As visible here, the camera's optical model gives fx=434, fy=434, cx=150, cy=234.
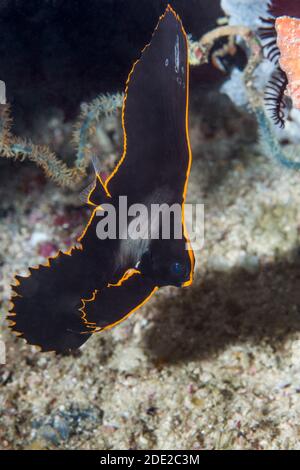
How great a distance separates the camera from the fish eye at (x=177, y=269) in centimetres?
196

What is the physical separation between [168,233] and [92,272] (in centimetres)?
44

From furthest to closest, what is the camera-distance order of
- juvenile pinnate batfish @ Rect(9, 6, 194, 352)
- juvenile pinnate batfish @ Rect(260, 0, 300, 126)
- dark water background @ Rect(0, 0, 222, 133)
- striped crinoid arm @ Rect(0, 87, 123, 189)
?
striped crinoid arm @ Rect(0, 87, 123, 189) → dark water background @ Rect(0, 0, 222, 133) → juvenile pinnate batfish @ Rect(260, 0, 300, 126) → juvenile pinnate batfish @ Rect(9, 6, 194, 352)

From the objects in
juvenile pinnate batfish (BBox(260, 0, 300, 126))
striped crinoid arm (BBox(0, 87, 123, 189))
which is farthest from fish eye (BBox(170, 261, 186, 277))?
striped crinoid arm (BBox(0, 87, 123, 189))

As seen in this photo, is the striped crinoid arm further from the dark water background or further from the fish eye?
the fish eye

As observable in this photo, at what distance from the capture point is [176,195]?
6.51 feet

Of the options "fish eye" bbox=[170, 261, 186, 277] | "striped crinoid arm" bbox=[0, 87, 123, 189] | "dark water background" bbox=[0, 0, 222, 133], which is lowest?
"fish eye" bbox=[170, 261, 186, 277]

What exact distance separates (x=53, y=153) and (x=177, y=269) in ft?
4.84

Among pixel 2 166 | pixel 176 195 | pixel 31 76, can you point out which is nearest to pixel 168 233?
pixel 176 195

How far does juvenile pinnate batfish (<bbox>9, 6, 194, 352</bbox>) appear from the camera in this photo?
1.91 metres

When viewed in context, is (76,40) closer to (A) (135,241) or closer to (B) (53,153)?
Result: (B) (53,153)

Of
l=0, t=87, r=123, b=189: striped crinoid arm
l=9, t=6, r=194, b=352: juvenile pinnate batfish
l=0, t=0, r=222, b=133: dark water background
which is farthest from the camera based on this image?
l=0, t=87, r=123, b=189: striped crinoid arm

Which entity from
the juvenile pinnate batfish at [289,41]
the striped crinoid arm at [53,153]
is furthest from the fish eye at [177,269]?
the striped crinoid arm at [53,153]

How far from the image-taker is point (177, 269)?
1969mm
